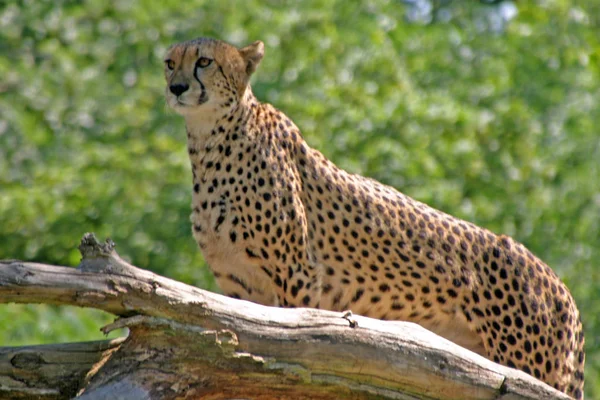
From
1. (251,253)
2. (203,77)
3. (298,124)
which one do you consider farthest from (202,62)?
(298,124)

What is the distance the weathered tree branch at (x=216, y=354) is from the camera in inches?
180

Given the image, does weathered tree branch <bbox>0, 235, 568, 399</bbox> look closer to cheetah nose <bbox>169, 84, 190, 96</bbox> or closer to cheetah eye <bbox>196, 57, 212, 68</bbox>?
cheetah nose <bbox>169, 84, 190, 96</bbox>

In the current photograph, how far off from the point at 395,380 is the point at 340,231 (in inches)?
55.8

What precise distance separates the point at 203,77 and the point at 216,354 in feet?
5.79

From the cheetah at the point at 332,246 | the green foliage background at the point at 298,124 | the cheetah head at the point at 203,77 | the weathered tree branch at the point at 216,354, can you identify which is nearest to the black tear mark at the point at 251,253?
the cheetah at the point at 332,246

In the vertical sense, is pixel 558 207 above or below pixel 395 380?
above

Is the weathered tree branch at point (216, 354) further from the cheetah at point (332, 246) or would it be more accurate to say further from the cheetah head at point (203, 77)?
the cheetah head at point (203, 77)

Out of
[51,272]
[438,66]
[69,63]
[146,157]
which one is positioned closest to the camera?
[51,272]

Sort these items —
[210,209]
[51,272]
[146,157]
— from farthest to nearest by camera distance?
[146,157], [210,209], [51,272]

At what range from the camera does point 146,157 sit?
10.6 m

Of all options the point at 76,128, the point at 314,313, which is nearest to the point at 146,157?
the point at 76,128

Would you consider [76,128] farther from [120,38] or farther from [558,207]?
[558,207]

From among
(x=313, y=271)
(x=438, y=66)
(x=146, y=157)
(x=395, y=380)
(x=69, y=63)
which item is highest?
(x=438, y=66)

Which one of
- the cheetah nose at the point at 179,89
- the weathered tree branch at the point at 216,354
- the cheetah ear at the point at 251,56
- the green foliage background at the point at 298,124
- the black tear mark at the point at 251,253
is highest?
the green foliage background at the point at 298,124
